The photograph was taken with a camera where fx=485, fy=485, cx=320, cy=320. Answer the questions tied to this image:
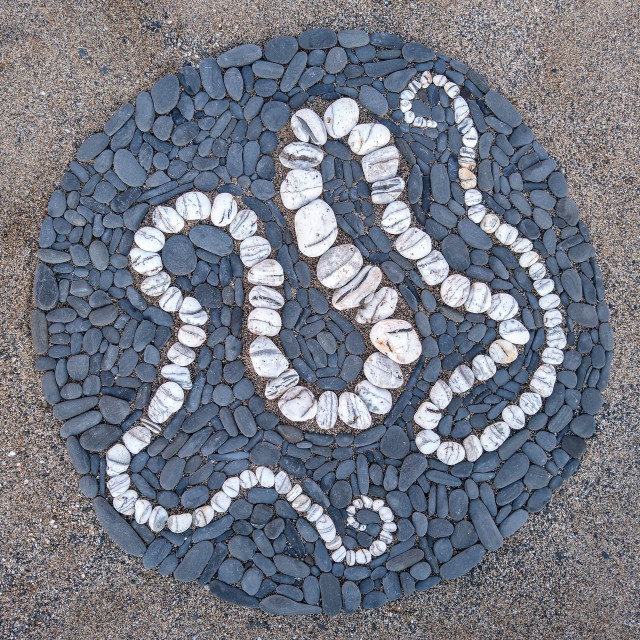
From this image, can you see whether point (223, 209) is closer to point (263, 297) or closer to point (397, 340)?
point (263, 297)

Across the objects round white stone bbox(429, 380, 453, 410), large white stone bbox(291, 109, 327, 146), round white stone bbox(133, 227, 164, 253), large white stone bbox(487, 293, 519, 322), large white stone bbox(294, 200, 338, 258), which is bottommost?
round white stone bbox(133, 227, 164, 253)

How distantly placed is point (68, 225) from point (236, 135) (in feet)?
2.00

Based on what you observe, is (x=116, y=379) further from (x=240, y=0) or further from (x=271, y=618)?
(x=240, y=0)

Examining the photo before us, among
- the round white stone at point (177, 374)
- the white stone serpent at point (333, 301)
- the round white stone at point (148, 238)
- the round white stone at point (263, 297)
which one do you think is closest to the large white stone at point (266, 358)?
the white stone serpent at point (333, 301)

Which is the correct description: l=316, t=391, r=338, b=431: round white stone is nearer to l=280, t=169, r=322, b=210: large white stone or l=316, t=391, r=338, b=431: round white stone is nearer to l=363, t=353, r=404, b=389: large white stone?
l=363, t=353, r=404, b=389: large white stone

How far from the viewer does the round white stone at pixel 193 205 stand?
1.55 meters

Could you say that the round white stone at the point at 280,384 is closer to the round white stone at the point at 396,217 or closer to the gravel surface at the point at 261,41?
the round white stone at the point at 396,217

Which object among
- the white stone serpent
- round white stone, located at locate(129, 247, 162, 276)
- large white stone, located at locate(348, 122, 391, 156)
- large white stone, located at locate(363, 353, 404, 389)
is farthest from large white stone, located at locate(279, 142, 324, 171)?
large white stone, located at locate(363, 353, 404, 389)

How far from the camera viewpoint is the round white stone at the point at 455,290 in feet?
5.19

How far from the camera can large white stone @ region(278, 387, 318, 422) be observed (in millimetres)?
1550

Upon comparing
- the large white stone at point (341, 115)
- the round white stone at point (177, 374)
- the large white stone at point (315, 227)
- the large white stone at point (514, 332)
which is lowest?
the round white stone at point (177, 374)

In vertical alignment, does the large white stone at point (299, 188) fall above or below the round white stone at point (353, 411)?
above

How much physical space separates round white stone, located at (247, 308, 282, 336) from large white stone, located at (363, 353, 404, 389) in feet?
1.06

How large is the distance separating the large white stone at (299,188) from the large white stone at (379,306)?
380 millimetres
